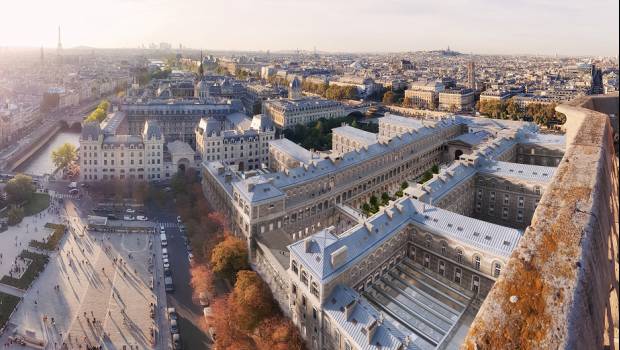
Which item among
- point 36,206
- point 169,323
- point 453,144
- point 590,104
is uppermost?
point 590,104

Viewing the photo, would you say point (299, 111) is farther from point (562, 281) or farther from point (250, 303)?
point (562, 281)

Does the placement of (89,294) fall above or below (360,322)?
below

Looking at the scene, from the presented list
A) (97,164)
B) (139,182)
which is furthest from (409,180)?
(97,164)

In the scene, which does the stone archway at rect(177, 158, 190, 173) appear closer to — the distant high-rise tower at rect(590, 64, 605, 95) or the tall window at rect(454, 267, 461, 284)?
the tall window at rect(454, 267, 461, 284)

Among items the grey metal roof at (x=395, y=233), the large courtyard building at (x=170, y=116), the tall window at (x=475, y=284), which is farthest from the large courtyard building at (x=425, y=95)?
the tall window at (x=475, y=284)

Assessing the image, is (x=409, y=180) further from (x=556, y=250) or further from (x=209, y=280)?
(x=556, y=250)

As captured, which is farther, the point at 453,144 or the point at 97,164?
the point at 453,144

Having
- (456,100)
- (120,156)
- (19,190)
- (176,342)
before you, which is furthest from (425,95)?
(176,342)
